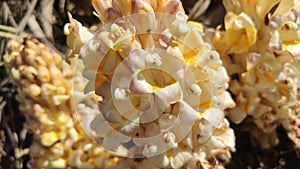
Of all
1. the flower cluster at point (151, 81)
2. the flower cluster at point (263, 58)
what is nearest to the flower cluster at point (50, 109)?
the flower cluster at point (151, 81)

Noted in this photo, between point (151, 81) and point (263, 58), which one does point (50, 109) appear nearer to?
point (151, 81)

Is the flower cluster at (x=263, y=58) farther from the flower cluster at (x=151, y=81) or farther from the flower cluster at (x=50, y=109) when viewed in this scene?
the flower cluster at (x=50, y=109)

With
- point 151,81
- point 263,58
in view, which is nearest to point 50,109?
point 151,81

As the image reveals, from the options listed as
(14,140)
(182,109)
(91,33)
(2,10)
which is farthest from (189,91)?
(2,10)

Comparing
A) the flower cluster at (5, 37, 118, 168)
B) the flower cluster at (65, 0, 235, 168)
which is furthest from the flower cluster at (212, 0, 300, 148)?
the flower cluster at (5, 37, 118, 168)

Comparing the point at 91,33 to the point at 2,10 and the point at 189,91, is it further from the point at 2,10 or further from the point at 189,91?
the point at 2,10
